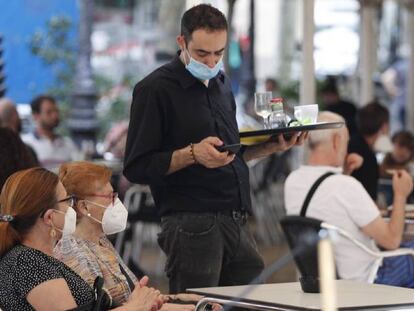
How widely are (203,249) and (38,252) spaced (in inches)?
33.6

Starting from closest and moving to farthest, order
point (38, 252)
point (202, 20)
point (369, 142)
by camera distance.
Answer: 1. point (38, 252)
2. point (202, 20)
3. point (369, 142)

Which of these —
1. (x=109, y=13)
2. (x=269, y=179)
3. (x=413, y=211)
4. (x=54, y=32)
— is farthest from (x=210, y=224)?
(x=109, y=13)

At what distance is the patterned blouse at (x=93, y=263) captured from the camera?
4062mm

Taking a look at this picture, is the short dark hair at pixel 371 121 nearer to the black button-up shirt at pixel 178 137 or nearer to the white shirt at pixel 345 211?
the white shirt at pixel 345 211

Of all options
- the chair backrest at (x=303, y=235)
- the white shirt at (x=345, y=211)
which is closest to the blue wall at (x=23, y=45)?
the white shirt at (x=345, y=211)

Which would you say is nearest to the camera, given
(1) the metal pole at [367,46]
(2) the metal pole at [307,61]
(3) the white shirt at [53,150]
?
(2) the metal pole at [307,61]

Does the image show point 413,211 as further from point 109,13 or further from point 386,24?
point 386,24

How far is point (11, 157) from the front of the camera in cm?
500

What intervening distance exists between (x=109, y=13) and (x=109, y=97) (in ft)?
5.29

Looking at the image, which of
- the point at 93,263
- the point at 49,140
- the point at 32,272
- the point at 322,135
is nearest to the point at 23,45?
the point at 49,140

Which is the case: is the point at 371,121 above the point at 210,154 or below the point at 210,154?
below

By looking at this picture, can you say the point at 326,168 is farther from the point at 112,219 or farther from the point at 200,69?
the point at 112,219

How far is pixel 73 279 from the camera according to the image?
12.3ft

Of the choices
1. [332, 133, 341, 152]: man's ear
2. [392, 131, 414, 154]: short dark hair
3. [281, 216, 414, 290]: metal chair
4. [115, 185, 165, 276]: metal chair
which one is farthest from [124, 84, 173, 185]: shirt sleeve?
[392, 131, 414, 154]: short dark hair
